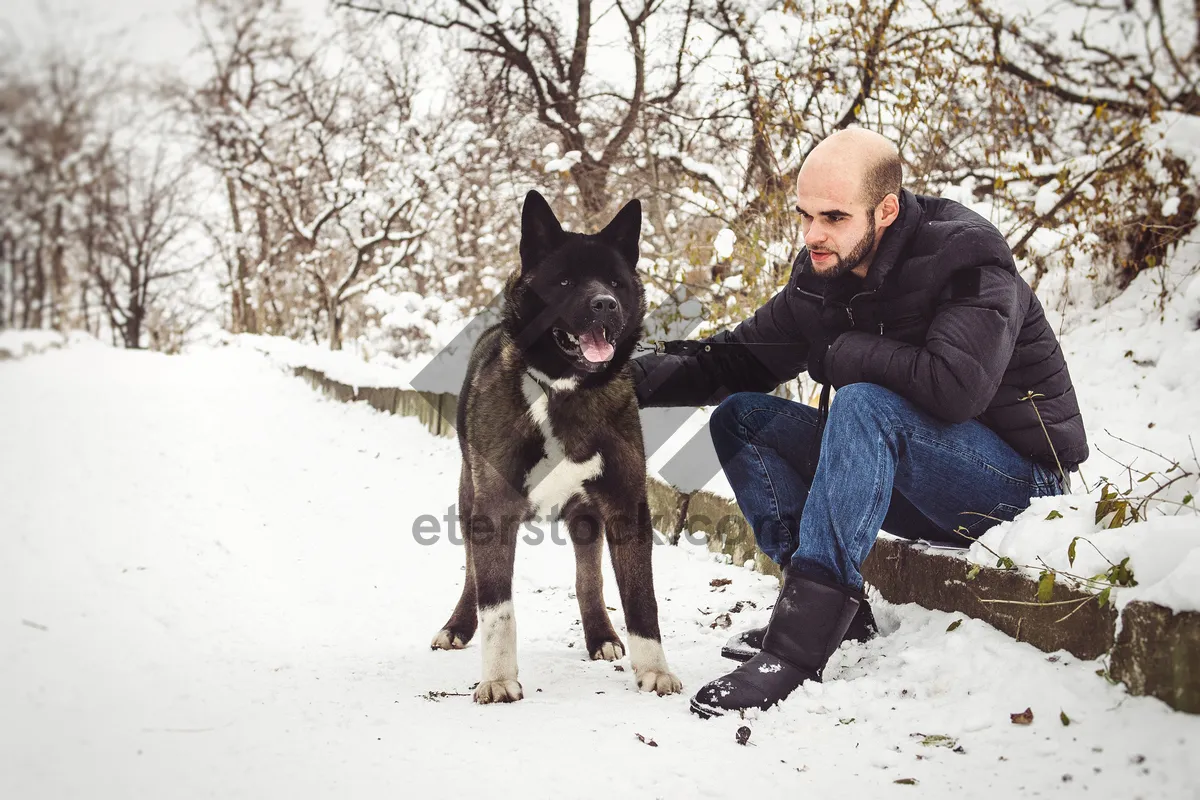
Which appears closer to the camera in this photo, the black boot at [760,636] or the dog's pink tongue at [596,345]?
the black boot at [760,636]

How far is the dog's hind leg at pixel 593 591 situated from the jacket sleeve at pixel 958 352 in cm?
108

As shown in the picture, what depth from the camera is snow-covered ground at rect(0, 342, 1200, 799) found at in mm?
1604

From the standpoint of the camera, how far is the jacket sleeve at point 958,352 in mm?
2045

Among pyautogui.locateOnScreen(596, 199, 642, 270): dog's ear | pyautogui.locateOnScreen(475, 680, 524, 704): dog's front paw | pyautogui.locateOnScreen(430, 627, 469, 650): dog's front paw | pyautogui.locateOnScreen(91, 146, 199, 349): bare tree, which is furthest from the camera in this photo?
pyautogui.locateOnScreen(430, 627, 469, 650): dog's front paw

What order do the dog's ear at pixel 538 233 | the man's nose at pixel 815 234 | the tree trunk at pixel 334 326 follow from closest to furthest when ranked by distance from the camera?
1. the man's nose at pixel 815 234
2. the dog's ear at pixel 538 233
3. the tree trunk at pixel 334 326

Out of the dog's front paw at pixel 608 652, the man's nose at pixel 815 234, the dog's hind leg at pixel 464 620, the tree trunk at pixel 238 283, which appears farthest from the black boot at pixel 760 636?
the tree trunk at pixel 238 283

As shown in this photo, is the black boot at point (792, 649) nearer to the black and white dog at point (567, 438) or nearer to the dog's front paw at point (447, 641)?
the black and white dog at point (567, 438)

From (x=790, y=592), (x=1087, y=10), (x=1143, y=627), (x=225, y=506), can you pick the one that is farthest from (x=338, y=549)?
(x=1087, y=10)

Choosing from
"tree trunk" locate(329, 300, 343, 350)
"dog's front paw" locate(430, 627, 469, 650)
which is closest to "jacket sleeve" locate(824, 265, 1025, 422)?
"dog's front paw" locate(430, 627, 469, 650)

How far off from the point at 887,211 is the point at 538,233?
1.14m

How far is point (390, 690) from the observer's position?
2.36 meters

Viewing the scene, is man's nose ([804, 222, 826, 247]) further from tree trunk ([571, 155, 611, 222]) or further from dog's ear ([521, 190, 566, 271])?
tree trunk ([571, 155, 611, 222])

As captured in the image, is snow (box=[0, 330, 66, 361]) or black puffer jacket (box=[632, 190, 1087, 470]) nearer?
snow (box=[0, 330, 66, 361])

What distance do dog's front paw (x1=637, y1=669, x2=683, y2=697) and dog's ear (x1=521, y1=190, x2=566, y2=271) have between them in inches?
55.4
